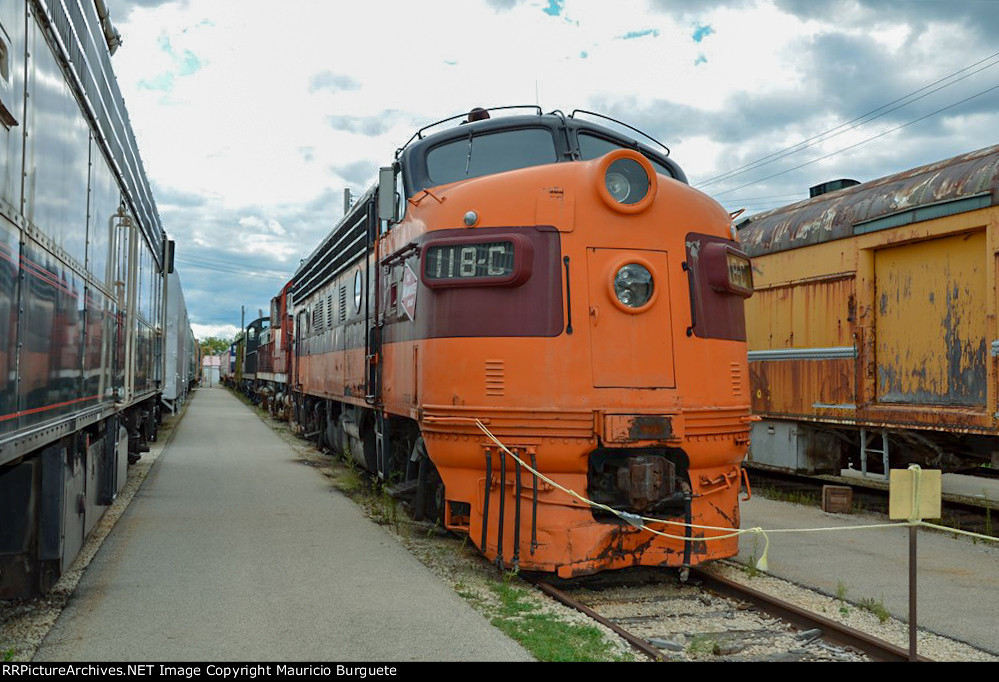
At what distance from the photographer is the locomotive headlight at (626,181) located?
19.3ft

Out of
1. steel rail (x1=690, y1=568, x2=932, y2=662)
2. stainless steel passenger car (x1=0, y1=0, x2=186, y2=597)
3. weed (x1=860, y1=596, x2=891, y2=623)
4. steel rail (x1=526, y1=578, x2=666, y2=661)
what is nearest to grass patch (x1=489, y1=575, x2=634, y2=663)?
→ steel rail (x1=526, y1=578, x2=666, y2=661)

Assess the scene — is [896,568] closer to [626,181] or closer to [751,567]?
[751,567]

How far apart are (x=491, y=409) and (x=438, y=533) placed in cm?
229

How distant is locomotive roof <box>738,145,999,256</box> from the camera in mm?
7824

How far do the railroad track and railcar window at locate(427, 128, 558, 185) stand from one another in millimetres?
3347

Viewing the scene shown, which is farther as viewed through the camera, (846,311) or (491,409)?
(846,311)

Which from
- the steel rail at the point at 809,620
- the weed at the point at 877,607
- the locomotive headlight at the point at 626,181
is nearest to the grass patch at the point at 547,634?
the steel rail at the point at 809,620

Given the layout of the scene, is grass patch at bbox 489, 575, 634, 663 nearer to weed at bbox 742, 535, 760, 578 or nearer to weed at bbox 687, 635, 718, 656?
weed at bbox 687, 635, 718, 656

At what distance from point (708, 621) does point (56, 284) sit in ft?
14.5
